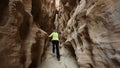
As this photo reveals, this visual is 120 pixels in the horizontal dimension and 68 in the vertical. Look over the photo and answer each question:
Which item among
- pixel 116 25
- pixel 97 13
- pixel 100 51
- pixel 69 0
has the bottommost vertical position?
pixel 100 51

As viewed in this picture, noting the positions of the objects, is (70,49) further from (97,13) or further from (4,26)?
(4,26)

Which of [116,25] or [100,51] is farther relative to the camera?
[100,51]

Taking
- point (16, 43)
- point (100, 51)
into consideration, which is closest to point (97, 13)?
point (100, 51)

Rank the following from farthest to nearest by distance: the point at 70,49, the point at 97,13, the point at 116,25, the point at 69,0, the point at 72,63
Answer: the point at 69,0 < the point at 70,49 < the point at 72,63 < the point at 97,13 < the point at 116,25

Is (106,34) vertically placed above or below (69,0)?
below

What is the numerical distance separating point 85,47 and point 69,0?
320 inches

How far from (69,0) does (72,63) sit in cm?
721

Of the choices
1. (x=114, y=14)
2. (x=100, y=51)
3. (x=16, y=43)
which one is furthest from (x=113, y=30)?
(x=16, y=43)

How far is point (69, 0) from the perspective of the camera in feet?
44.5

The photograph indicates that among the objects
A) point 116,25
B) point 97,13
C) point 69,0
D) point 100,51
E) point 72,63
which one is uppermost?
point 69,0

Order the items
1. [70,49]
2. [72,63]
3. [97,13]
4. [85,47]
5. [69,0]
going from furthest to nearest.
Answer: [69,0], [70,49], [72,63], [85,47], [97,13]

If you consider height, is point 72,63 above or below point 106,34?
below

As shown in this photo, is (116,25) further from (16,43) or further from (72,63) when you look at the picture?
(72,63)

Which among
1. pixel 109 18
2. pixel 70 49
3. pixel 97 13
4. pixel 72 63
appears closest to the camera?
pixel 109 18
